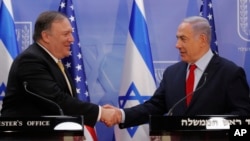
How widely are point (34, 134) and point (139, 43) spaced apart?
3.05 metres

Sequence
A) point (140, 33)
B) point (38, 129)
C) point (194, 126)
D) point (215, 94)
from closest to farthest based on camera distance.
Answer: point (38, 129)
point (194, 126)
point (215, 94)
point (140, 33)

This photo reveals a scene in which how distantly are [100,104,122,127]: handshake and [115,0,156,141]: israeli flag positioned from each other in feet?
3.43

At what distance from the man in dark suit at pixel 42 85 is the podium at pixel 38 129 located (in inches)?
41.7

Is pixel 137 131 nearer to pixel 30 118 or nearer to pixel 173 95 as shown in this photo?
pixel 173 95

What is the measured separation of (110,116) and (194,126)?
1627mm

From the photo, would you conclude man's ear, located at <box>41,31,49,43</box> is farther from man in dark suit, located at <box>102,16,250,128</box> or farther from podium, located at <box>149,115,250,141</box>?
podium, located at <box>149,115,250,141</box>

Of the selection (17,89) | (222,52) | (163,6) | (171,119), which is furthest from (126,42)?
(171,119)

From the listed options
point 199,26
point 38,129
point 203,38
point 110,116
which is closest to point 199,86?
point 203,38

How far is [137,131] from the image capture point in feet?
20.2

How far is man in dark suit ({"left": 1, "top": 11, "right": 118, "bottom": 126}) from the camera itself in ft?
15.2

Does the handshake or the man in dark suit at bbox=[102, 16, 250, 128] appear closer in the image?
the man in dark suit at bbox=[102, 16, 250, 128]

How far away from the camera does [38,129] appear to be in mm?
3414

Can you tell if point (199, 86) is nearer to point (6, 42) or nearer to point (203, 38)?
point (203, 38)

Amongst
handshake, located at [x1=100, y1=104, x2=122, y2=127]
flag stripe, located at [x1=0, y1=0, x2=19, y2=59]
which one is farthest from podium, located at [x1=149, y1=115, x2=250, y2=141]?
flag stripe, located at [x1=0, y1=0, x2=19, y2=59]
